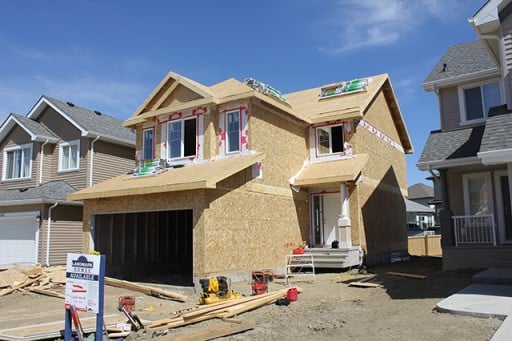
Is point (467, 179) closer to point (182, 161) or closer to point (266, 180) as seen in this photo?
point (266, 180)

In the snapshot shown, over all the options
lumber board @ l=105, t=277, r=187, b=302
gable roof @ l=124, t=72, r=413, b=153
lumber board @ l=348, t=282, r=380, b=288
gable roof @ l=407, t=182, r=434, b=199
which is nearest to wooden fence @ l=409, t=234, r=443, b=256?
gable roof @ l=124, t=72, r=413, b=153

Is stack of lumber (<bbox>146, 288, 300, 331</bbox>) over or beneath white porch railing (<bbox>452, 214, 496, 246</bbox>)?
beneath

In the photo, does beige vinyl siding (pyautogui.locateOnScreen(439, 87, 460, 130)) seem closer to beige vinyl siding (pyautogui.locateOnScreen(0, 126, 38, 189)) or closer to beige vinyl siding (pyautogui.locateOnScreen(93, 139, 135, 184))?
beige vinyl siding (pyautogui.locateOnScreen(93, 139, 135, 184))

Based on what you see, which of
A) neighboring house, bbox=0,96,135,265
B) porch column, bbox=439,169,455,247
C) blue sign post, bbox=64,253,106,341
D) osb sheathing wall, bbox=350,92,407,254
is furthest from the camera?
neighboring house, bbox=0,96,135,265

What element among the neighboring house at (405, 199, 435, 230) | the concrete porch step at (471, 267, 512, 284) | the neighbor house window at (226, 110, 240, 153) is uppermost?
the neighbor house window at (226, 110, 240, 153)

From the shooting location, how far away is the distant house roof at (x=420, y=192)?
57.7 m

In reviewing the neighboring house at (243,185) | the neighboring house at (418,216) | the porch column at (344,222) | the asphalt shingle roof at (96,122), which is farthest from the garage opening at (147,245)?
the neighboring house at (418,216)

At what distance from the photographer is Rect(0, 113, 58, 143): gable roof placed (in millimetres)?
22594

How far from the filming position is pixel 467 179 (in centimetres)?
1565

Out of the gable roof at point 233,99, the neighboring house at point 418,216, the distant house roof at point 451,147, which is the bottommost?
the neighboring house at point 418,216

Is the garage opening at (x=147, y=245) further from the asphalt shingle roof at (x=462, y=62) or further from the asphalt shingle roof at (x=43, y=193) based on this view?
the asphalt shingle roof at (x=462, y=62)

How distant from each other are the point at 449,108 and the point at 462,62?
6.46 feet

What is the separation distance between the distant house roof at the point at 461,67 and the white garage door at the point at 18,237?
1795 centimetres

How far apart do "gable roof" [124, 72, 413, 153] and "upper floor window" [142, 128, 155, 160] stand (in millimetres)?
620
